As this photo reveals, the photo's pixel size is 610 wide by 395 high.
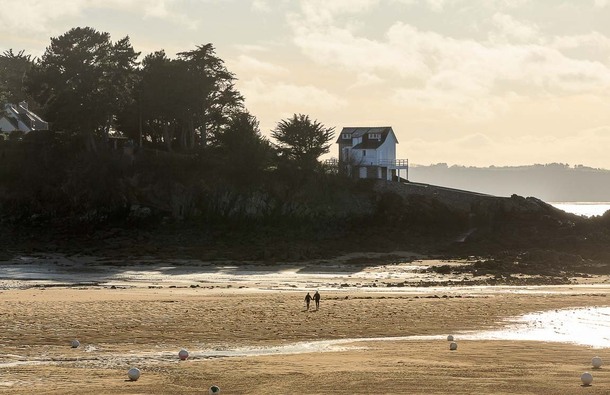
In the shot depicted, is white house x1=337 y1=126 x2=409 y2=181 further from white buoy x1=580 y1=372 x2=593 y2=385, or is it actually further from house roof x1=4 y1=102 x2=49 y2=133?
white buoy x1=580 y1=372 x2=593 y2=385

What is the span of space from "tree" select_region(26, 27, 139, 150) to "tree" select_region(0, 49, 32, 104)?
3240 cm

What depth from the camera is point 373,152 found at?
103m

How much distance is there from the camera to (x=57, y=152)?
298ft

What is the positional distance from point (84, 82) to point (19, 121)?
2479 centimetres

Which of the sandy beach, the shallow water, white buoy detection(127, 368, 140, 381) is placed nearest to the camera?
the sandy beach

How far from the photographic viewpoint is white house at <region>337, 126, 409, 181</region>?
9953 cm

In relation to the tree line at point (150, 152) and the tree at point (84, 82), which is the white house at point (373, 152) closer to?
the tree line at point (150, 152)

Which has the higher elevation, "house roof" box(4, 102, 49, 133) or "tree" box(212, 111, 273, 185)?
"house roof" box(4, 102, 49, 133)

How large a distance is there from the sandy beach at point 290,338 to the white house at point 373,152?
4316cm

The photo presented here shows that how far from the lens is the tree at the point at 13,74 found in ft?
420

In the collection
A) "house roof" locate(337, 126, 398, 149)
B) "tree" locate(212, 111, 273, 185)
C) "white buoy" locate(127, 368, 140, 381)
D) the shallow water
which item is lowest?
"white buoy" locate(127, 368, 140, 381)

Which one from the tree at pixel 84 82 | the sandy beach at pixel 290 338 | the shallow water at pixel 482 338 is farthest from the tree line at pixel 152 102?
the shallow water at pixel 482 338

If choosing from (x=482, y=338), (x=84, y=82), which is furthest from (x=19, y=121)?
(x=482, y=338)

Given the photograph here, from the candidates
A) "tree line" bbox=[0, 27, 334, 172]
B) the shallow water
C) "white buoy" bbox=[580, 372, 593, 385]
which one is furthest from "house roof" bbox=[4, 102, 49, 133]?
"white buoy" bbox=[580, 372, 593, 385]
